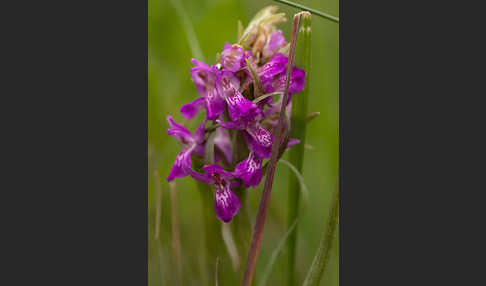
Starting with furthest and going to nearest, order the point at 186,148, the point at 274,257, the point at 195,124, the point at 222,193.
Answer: the point at 195,124, the point at 274,257, the point at 186,148, the point at 222,193

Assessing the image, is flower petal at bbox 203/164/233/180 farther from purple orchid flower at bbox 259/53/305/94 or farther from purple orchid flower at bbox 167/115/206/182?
purple orchid flower at bbox 259/53/305/94

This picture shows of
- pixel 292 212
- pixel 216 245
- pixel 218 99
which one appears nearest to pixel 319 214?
pixel 292 212

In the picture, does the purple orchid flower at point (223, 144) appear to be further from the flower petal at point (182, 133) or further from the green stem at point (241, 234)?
the green stem at point (241, 234)

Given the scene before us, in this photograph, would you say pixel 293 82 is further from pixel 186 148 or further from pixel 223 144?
pixel 186 148

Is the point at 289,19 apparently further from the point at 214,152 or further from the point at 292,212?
the point at 292,212

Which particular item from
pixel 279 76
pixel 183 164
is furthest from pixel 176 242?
pixel 279 76

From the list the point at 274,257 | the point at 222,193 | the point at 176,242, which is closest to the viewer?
the point at 222,193

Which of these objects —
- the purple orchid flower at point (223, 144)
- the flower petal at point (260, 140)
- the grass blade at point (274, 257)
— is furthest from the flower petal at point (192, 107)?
the grass blade at point (274, 257)
